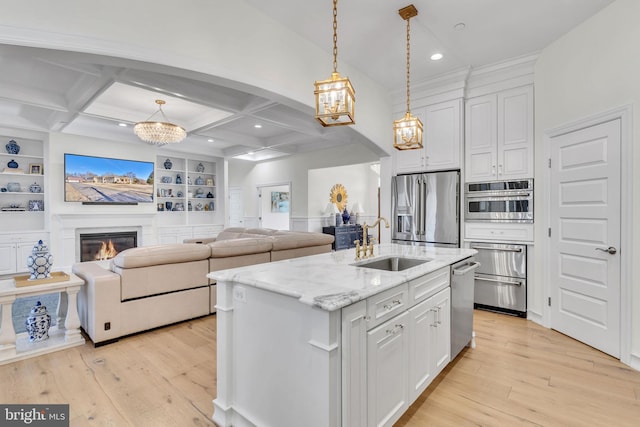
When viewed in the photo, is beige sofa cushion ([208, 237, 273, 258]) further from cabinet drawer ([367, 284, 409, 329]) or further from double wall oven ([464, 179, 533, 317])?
double wall oven ([464, 179, 533, 317])

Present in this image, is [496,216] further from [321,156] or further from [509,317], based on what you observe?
[321,156]

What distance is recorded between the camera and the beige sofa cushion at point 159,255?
3.15 metres

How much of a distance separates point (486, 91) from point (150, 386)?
4.87 metres

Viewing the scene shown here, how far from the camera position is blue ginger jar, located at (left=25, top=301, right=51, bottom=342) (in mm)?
2963

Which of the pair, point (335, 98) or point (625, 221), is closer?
point (335, 98)

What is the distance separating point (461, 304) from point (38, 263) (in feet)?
13.0

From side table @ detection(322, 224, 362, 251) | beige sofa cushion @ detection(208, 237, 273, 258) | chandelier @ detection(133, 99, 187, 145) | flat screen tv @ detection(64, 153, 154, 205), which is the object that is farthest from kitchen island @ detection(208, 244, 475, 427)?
flat screen tv @ detection(64, 153, 154, 205)

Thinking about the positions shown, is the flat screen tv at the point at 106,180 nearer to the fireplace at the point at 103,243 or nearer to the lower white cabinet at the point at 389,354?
the fireplace at the point at 103,243

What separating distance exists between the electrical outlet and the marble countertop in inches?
2.4

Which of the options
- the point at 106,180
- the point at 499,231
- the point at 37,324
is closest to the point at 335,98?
the point at 499,231

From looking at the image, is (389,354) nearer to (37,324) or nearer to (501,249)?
(501,249)

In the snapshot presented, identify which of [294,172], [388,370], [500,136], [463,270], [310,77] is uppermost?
[310,77]

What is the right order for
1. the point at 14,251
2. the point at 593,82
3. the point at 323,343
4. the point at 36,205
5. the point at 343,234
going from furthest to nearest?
the point at 343,234
the point at 36,205
the point at 14,251
the point at 593,82
the point at 323,343

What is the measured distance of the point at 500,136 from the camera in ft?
13.1
